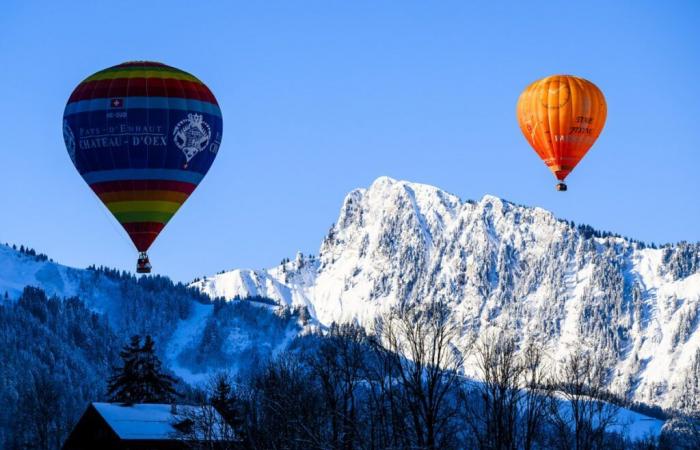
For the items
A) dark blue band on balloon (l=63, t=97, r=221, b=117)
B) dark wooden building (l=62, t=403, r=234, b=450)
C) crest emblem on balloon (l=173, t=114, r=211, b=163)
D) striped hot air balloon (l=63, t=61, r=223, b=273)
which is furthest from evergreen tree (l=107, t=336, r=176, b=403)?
dark blue band on balloon (l=63, t=97, r=221, b=117)

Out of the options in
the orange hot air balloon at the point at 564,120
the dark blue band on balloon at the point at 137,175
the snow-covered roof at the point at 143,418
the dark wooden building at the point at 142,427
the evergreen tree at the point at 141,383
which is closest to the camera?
the dark blue band on balloon at the point at 137,175

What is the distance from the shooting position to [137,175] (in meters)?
86.6

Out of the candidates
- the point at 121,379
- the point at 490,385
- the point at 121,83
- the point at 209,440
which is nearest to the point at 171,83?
the point at 121,83

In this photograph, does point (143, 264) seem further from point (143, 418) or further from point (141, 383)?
point (141, 383)

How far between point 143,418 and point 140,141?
736 inches

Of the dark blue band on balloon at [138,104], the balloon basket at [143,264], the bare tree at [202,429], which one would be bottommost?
the bare tree at [202,429]

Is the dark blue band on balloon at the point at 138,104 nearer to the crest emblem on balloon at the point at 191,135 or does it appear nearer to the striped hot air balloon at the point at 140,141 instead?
the striped hot air balloon at the point at 140,141

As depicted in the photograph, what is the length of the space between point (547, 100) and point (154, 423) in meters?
28.8

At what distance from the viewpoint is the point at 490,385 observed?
330ft

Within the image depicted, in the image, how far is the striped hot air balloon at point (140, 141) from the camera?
284 ft

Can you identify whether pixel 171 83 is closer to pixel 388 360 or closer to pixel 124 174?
pixel 124 174

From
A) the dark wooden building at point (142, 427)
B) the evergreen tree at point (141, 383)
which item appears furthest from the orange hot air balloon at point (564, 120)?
the evergreen tree at point (141, 383)

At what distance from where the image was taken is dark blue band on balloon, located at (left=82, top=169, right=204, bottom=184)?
86562 mm

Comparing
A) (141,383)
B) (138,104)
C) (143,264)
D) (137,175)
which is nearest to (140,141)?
(137,175)
